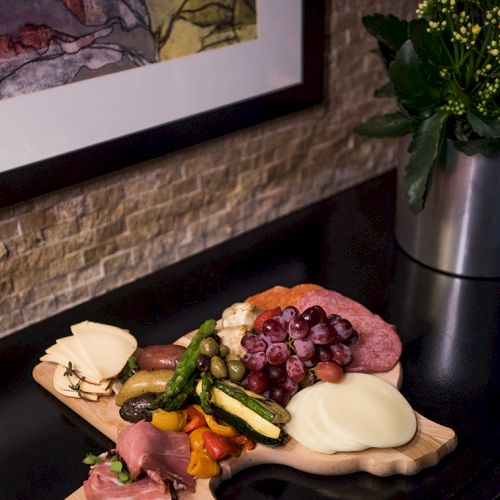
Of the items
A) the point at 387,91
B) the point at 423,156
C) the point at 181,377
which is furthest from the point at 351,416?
the point at 387,91

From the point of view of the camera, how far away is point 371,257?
1.55m

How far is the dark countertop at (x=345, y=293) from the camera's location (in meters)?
1.02

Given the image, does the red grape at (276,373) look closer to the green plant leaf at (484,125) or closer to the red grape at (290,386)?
the red grape at (290,386)

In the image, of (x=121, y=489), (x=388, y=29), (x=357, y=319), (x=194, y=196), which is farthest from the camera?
(x=194, y=196)

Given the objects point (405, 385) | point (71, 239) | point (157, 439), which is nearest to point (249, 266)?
point (71, 239)

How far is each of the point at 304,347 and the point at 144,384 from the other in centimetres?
24

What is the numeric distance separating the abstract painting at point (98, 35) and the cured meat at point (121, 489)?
61 cm

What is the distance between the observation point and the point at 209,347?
1.10 meters

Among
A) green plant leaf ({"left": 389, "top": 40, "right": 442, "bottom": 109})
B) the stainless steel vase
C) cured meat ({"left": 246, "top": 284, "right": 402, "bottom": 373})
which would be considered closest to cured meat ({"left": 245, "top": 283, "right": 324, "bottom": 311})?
cured meat ({"left": 246, "top": 284, "right": 402, "bottom": 373})

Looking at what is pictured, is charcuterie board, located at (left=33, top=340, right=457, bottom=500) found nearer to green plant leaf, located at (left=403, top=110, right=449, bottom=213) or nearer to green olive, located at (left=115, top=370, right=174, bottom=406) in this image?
green olive, located at (left=115, top=370, right=174, bottom=406)

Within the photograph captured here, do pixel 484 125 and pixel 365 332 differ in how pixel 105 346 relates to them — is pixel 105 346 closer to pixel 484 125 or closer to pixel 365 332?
pixel 365 332

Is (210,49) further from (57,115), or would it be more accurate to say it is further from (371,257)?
(371,257)

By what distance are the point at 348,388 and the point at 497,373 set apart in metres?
0.28

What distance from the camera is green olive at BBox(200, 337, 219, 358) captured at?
1.10 meters
